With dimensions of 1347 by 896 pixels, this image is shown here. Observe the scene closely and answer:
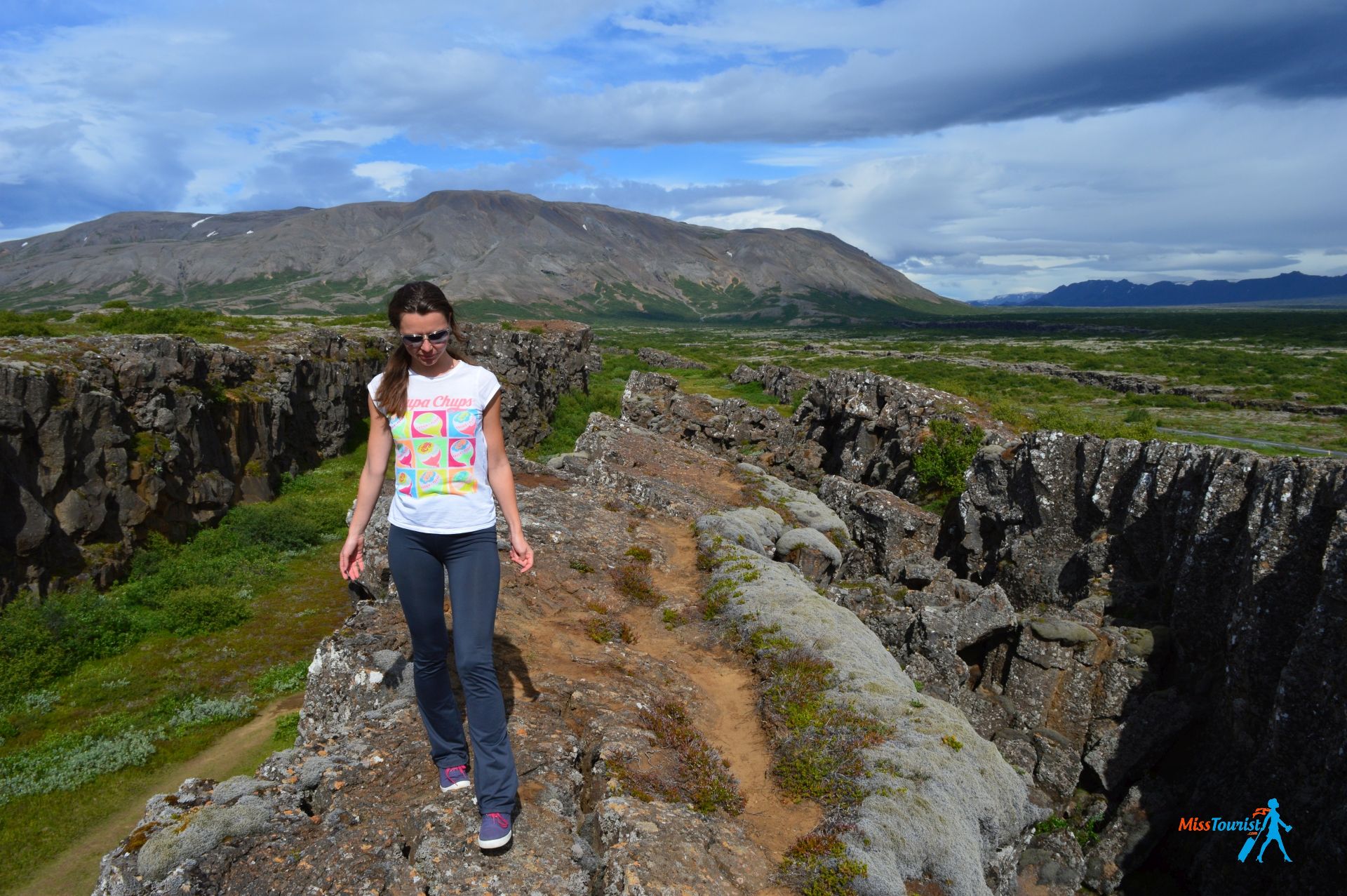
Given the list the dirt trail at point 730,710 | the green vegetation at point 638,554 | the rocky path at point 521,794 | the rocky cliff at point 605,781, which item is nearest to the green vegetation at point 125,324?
the rocky cliff at point 605,781

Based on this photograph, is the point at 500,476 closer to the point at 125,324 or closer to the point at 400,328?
the point at 400,328

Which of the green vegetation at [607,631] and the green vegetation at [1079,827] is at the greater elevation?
the green vegetation at [607,631]

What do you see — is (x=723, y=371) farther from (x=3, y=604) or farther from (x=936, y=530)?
(x=3, y=604)

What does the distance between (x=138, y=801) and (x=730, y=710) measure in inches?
464

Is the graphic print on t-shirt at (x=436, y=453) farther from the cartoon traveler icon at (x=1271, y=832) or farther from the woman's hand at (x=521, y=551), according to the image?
the cartoon traveler icon at (x=1271, y=832)

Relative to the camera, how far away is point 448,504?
6.62 metres

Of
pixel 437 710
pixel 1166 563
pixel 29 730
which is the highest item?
pixel 437 710

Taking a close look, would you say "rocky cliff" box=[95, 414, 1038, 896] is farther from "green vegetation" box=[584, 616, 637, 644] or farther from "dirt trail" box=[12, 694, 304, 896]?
"dirt trail" box=[12, 694, 304, 896]

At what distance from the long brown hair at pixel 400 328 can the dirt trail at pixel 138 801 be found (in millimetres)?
11130

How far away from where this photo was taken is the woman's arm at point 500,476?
6926mm

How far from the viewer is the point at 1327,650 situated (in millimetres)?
12367

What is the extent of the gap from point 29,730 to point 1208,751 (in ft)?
83.0

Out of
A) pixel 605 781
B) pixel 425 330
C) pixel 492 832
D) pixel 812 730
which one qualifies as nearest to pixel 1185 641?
pixel 812 730

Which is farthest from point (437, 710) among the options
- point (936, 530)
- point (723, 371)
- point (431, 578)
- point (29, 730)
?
point (723, 371)
